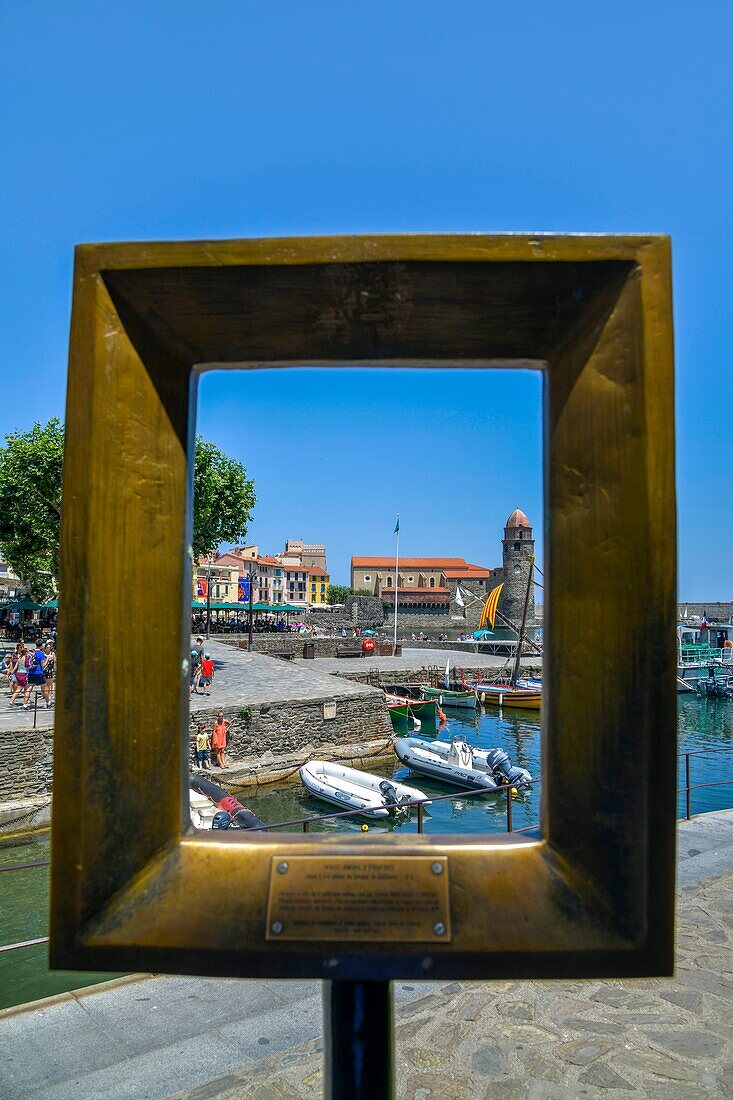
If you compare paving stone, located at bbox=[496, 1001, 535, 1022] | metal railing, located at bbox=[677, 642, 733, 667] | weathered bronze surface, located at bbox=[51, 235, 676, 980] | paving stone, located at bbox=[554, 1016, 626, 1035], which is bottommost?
metal railing, located at bbox=[677, 642, 733, 667]

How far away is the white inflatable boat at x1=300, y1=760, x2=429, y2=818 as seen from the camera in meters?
14.0

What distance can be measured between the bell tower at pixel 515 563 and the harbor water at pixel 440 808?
131 feet

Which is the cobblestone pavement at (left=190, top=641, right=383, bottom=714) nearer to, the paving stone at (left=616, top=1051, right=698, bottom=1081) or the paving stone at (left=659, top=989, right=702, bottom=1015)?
the paving stone at (left=659, top=989, right=702, bottom=1015)

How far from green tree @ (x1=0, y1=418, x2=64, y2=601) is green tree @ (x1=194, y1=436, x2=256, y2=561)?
4.82 m

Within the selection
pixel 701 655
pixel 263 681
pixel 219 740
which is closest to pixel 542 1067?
pixel 219 740

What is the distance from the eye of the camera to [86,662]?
1426mm

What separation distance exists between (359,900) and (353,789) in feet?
46.4

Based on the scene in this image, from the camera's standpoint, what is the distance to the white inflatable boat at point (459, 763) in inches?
656

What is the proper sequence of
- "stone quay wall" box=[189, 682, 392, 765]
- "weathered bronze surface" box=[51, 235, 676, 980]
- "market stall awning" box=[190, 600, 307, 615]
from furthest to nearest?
"market stall awning" box=[190, 600, 307, 615]
"stone quay wall" box=[189, 682, 392, 765]
"weathered bronze surface" box=[51, 235, 676, 980]

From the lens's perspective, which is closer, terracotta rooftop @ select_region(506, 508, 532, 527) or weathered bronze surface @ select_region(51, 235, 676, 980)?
weathered bronze surface @ select_region(51, 235, 676, 980)

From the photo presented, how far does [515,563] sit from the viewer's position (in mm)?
76000

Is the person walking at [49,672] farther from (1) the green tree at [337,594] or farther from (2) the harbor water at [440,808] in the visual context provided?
(1) the green tree at [337,594]

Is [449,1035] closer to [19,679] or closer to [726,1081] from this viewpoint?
[726,1081]

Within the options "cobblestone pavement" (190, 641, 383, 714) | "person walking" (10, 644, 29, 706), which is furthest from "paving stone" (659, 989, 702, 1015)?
"person walking" (10, 644, 29, 706)
